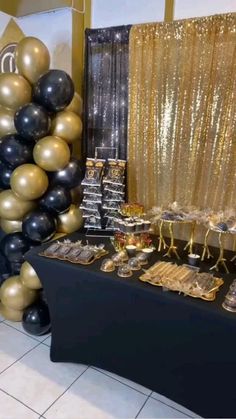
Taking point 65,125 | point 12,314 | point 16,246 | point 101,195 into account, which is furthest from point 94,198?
point 12,314

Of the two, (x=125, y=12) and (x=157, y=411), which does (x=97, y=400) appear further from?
(x=125, y=12)

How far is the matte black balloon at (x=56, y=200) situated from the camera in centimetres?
179

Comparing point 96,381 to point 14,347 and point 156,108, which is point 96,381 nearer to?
point 14,347

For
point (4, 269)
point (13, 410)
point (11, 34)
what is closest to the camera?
point (13, 410)

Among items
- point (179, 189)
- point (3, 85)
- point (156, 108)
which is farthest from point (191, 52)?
point (3, 85)

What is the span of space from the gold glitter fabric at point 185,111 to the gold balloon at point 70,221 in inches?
20.7

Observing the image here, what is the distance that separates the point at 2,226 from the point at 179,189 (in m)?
1.27

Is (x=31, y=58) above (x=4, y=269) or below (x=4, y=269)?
above

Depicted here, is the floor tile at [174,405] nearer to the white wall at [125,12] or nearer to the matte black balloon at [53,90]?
the matte black balloon at [53,90]

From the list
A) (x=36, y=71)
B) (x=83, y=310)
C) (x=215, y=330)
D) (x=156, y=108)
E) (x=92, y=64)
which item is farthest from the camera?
(x=92, y=64)

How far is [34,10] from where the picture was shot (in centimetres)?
220

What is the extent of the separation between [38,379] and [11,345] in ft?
1.20

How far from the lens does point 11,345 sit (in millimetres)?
1887

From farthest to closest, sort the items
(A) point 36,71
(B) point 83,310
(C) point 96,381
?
(A) point 36,71, (C) point 96,381, (B) point 83,310
